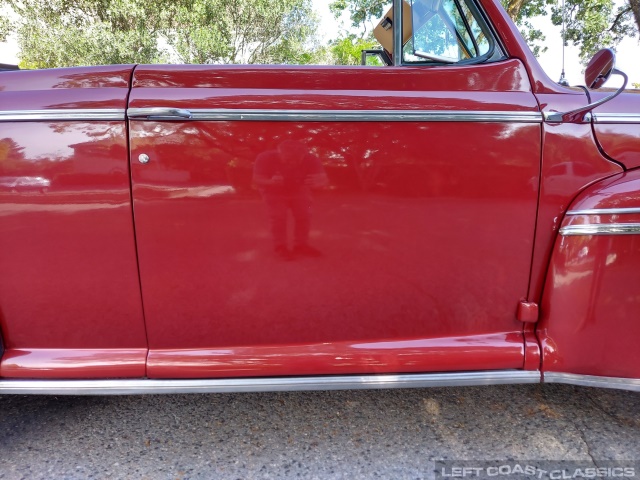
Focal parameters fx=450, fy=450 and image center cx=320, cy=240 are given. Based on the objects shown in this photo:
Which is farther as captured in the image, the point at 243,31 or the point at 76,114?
the point at 243,31

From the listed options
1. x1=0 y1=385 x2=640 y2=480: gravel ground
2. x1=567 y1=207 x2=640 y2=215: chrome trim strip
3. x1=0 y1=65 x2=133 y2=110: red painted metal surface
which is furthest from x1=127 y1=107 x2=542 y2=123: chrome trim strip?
x1=0 y1=385 x2=640 y2=480: gravel ground

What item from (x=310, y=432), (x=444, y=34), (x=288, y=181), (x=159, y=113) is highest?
(x=444, y=34)

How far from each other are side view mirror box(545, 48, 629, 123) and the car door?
82 mm

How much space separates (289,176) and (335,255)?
0.31m

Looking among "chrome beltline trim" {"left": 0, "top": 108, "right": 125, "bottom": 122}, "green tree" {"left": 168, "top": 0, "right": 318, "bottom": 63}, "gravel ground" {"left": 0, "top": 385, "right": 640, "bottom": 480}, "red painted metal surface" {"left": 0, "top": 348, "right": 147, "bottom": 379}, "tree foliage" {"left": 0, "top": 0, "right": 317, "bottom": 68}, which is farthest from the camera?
"green tree" {"left": 168, "top": 0, "right": 318, "bottom": 63}

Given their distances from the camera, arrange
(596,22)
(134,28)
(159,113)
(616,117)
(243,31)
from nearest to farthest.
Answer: (159,113)
(616,117)
(596,22)
(134,28)
(243,31)

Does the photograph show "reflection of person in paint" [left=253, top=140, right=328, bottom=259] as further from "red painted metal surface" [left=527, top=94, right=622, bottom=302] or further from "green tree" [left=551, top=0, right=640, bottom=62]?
"green tree" [left=551, top=0, right=640, bottom=62]

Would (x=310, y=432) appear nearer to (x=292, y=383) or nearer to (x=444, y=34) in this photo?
(x=292, y=383)

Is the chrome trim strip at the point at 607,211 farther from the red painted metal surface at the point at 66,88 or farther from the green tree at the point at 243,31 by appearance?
the green tree at the point at 243,31

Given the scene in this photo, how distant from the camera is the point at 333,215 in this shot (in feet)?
4.95

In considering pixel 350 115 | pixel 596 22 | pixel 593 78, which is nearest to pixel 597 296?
pixel 593 78

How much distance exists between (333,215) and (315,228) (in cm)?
7

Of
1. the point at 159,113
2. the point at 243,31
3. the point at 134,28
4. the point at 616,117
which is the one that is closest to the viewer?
the point at 159,113

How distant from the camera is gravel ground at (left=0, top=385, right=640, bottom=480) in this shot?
168 cm
